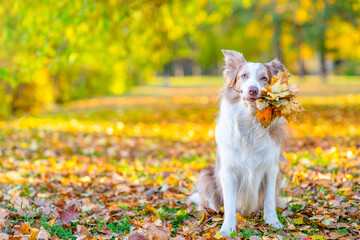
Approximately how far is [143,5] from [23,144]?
4966mm

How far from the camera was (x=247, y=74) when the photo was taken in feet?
12.2

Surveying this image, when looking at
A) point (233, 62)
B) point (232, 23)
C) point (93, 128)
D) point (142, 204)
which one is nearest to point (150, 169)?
point (142, 204)

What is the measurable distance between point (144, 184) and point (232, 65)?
7.71ft

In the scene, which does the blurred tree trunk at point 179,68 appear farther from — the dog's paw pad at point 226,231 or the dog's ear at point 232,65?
the dog's paw pad at point 226,231

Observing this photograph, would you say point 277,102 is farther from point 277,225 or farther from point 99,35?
point 99,35

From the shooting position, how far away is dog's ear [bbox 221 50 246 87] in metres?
3.89

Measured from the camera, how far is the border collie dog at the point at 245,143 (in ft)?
12.1

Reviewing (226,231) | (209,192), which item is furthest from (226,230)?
(209,192)

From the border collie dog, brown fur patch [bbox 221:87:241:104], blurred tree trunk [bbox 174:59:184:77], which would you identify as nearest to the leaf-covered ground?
the border collie dog

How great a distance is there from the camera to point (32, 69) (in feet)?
27.3

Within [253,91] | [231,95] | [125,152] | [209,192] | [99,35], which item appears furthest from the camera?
[99,35]

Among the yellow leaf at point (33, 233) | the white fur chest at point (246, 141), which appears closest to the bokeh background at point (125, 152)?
the yellow leaf at point (33, 233)

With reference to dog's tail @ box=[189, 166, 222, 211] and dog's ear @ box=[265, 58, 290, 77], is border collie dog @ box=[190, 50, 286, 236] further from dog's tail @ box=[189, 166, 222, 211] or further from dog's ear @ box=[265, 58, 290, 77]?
dog's tail @ box=[189, 166, 222, 211]

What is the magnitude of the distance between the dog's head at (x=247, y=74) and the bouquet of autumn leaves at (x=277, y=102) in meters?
0.09
